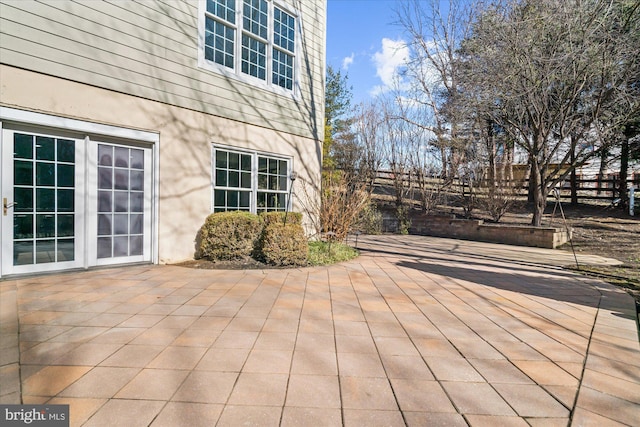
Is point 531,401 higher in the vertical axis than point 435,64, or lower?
lower

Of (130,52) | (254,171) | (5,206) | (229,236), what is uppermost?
(130,52)

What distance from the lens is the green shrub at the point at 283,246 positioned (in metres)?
5.31

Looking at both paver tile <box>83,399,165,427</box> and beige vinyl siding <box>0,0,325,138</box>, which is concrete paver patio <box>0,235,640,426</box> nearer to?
paver tile <box>83,399,165,427</box>

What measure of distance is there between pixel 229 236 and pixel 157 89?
277 centimetres

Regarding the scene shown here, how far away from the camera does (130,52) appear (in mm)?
4855

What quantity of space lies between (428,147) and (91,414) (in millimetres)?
12606

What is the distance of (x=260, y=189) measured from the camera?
6.87 m

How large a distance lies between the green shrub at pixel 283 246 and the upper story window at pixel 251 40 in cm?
339

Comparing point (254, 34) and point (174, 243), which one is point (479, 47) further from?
point (174, 243)

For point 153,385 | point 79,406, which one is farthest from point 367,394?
point 79,406

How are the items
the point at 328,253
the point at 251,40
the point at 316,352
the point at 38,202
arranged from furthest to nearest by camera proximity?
the point at 251,40
the point at 328,253
the point at 38,202
the point at 316,352

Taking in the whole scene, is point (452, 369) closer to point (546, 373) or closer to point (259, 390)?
point (546, 373)

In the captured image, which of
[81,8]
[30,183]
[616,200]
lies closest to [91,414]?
[30,183]

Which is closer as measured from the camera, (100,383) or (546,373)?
→ (100,383)
